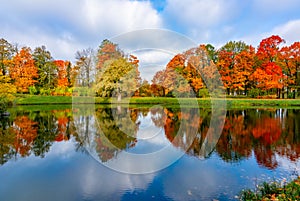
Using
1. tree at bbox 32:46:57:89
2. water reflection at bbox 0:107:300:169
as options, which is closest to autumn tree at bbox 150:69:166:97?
water reflection at bbox 0:107:300:169

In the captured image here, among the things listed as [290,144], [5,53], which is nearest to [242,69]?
[290,144]

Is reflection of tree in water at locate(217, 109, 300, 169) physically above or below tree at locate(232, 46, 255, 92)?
below

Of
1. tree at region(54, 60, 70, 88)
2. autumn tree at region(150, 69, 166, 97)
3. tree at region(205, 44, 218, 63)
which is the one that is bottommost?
autumn tree at region(150, 69, 166, 97)

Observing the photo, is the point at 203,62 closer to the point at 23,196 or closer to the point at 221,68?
the point at 221,68

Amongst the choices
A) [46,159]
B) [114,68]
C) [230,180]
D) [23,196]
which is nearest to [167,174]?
[230,180]

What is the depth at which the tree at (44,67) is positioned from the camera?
40.5 meters

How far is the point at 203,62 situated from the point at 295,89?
21440mm

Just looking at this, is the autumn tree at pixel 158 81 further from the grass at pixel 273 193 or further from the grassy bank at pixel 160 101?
the grass at pixel 273 193

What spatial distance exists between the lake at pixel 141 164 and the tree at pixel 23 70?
25.7 meters

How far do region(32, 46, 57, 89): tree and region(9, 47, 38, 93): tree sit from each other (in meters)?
1.39

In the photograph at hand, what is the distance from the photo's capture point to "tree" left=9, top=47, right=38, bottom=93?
35.3 metres

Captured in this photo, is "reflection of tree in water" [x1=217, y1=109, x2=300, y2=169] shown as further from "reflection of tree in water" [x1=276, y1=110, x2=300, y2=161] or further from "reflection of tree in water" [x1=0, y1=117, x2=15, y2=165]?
"reflection of tree in water" [x1=0, y1=117, x2=15, y2=165]

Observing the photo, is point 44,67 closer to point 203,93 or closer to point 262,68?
point 203,93

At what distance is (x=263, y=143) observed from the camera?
9.99 meters
